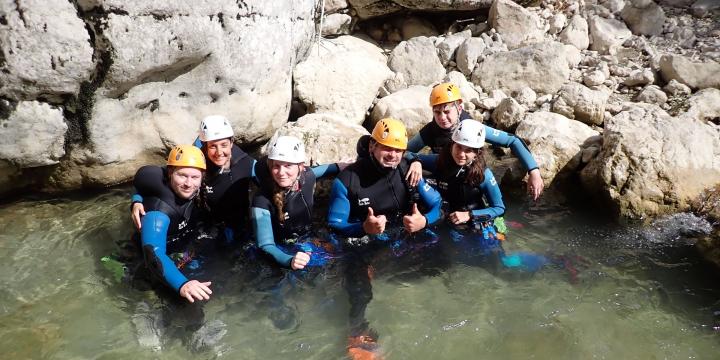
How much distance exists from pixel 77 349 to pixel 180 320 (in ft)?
2.93

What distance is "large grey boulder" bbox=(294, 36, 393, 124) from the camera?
8500 millimetres

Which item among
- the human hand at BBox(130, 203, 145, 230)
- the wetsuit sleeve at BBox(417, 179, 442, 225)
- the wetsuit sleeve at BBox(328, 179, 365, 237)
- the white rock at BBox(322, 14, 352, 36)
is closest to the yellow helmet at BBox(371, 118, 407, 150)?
the wetsuit sleeve at BBox(417, 179, 442, 225)

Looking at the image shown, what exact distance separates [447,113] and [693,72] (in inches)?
187

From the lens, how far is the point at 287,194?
5.55 meters

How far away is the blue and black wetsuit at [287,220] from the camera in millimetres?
5312

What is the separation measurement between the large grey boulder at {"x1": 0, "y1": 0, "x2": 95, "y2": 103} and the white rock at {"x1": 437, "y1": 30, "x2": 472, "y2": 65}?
19.6ft

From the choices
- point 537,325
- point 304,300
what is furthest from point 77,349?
point 537,325

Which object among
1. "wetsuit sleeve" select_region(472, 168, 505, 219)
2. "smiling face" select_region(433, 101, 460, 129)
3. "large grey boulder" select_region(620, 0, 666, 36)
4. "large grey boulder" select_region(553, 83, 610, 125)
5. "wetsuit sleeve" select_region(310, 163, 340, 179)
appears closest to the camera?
"wetsuit sleeve" select_region(472, 168, 505, 219)

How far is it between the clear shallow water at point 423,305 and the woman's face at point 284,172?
113 cm

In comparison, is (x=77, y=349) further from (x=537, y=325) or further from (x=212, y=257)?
(x=537, y=325)

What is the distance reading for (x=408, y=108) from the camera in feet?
27.1

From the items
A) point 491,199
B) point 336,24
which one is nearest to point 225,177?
point 491,199

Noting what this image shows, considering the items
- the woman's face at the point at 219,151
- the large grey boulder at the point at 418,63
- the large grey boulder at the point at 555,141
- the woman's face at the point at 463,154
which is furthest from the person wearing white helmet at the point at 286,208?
the large grey boulder at the point at 418,63

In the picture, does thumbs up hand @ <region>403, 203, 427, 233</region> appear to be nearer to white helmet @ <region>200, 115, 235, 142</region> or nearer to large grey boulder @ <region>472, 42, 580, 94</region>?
white helmet @ <region>200, 115, 235, 142</region>
